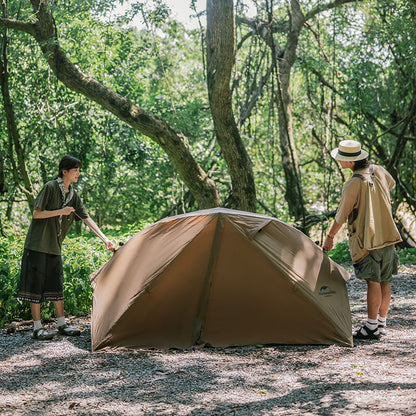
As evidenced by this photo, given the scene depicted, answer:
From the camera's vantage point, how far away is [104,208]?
15742 millimetres

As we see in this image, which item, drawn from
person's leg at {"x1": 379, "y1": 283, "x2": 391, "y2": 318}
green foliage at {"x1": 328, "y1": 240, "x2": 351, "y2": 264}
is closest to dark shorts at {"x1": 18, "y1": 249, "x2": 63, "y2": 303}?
person's leg at {"x1": 379, "y1": 283, "x2": 391, "y2": 318}

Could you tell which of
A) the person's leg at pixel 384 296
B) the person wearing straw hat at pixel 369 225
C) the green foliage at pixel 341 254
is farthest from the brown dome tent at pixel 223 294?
the green foliage at pixel 341 254

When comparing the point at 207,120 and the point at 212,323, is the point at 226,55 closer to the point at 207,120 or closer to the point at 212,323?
the point at 212,323

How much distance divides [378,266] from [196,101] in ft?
31.7

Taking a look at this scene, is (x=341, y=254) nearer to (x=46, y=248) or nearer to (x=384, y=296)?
(x=384, y=296)

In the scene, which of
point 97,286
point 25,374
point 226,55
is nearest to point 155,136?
point 226,55

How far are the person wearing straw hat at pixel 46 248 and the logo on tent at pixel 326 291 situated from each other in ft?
7.77

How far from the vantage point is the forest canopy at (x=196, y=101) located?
910cm

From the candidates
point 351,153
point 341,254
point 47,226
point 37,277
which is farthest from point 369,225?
point 341,254

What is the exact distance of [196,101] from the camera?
1438 cm

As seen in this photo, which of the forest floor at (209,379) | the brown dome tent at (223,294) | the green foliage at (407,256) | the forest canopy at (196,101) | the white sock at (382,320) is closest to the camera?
the forest floor at (209,379)

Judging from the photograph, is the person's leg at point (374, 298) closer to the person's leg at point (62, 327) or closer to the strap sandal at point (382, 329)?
the strap sandal at point (382, 329)

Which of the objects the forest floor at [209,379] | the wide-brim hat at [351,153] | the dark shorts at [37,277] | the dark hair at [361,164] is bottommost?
the forest floor at [209,379]

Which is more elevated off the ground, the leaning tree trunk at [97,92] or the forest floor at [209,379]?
the leaning tree trunk at [97,92]
